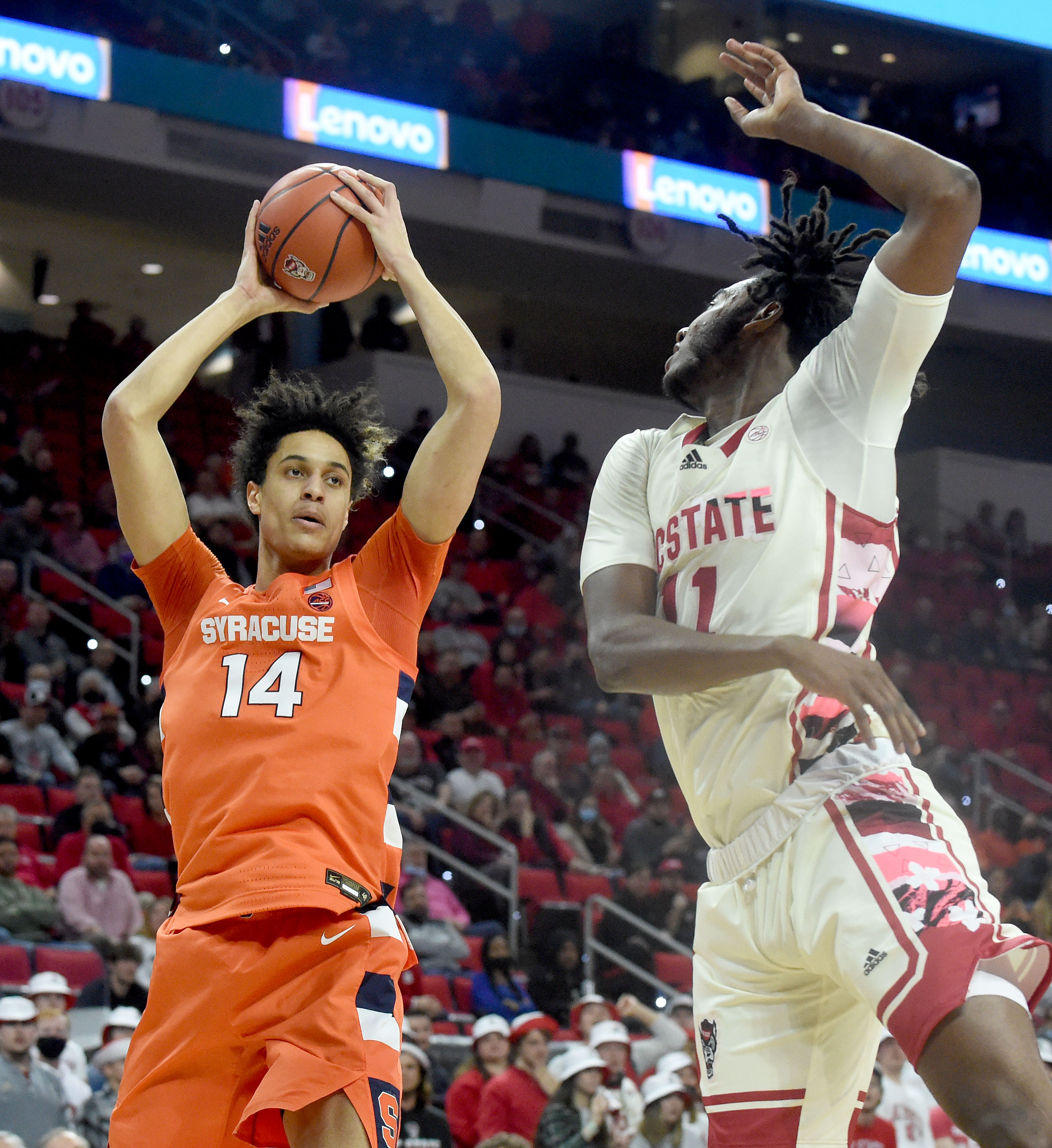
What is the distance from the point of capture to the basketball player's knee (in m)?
2.22

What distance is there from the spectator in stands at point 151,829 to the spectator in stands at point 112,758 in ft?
0.61

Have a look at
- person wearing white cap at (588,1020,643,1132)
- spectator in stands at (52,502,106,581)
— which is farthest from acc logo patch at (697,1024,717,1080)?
spectator in stands at (52,502,106,581)

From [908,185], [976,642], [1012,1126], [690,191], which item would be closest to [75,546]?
[690,191]

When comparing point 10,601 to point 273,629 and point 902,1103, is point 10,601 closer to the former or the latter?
point 902,1103

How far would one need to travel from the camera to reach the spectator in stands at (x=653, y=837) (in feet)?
37.5

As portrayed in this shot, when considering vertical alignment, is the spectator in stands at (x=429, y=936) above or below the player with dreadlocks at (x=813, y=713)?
below

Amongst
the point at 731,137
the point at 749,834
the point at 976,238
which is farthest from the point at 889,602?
the point at 749,834

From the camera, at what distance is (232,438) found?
1589 cm

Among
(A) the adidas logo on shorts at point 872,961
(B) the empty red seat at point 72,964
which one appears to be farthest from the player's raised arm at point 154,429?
(B) the empty red seat at point 72,964

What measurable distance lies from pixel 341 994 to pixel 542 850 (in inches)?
334

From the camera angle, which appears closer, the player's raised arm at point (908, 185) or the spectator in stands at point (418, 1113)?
the player's raised arm at point (908, 185)

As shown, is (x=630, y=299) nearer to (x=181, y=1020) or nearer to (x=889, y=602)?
(x=889, y=602)

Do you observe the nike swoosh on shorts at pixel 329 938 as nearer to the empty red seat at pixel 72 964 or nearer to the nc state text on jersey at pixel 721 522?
the nc state text on jersey at pixel 721 522

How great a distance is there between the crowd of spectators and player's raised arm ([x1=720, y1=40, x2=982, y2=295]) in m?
12.2
